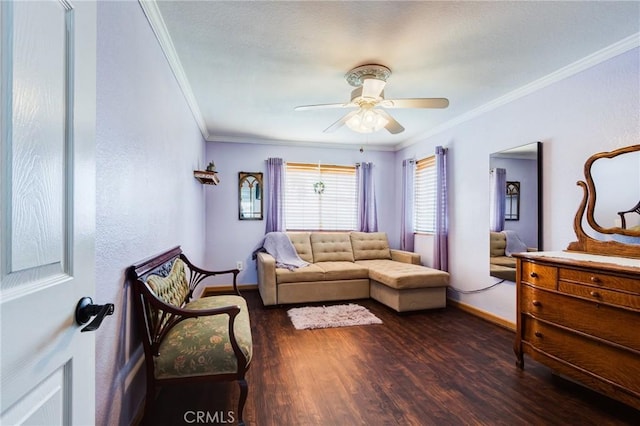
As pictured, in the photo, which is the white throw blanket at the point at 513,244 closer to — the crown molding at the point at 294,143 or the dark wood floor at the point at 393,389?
the dark wood floor at the point at 393,389

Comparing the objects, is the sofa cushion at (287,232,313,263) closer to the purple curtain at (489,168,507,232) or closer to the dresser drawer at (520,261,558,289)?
the purple curtain at (489,168,507,232)

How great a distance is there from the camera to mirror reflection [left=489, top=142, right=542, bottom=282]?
284cm

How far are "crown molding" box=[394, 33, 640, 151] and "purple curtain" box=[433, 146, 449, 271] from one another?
48 cm

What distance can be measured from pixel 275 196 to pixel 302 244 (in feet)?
2.96

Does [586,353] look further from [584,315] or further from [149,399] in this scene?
[149,399]

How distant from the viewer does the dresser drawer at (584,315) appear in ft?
5.41

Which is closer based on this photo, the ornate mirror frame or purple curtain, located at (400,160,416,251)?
the ornate mirror frame

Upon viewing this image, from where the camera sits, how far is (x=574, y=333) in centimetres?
191

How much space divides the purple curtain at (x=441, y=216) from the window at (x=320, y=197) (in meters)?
1.54

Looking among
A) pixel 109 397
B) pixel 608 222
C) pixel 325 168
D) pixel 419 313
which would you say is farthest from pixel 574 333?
pixel 325 168

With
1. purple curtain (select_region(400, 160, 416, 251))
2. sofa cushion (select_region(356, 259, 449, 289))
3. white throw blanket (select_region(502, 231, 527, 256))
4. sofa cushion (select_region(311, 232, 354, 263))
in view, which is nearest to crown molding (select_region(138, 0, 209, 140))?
sofa cushion (select_region(311, 232, 354, 263))

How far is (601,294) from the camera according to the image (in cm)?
177

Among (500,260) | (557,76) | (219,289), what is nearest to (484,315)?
(500,260)

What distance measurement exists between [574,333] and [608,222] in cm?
96
